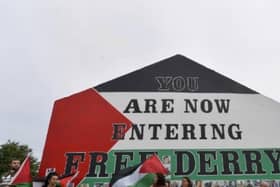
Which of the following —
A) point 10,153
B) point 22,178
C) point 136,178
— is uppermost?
point 10,153

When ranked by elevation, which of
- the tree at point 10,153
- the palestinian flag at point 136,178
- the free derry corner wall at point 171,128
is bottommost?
the palestinian flag at point 136,178

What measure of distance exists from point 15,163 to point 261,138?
5.16m

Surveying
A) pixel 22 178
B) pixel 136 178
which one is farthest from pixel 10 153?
pixel 136 178

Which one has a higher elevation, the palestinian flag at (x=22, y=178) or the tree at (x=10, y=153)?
the tree at (x=10, y=153)

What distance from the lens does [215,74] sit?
8.82m

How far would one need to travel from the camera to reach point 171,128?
27.2ft

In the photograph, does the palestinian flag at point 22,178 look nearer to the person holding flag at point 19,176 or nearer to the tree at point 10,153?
the person holding flag at point 19,176

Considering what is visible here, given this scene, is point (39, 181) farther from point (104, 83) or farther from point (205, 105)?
point (205, 105)

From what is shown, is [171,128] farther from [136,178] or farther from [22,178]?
[22,178]

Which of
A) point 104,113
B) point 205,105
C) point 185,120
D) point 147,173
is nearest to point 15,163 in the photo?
point 104,113

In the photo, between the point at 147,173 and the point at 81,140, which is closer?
the point at 147,173

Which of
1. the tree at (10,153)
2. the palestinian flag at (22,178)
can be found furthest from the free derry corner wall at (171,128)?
the tree at (10,153)

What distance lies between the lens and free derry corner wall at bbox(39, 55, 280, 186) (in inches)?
316

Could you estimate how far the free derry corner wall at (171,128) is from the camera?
26.3ft
